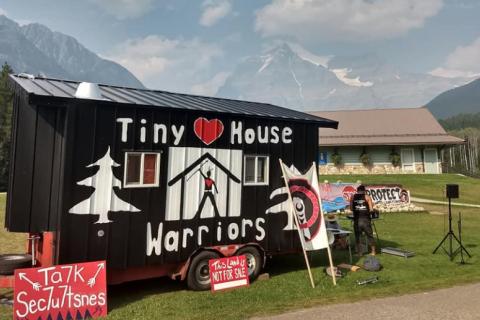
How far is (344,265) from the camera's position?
1077cm

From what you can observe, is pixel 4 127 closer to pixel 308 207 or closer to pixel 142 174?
pixel 142 174

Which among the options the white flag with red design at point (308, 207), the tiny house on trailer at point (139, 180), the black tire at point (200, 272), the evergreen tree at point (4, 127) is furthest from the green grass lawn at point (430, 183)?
the evergreen tree at point (4, 127)

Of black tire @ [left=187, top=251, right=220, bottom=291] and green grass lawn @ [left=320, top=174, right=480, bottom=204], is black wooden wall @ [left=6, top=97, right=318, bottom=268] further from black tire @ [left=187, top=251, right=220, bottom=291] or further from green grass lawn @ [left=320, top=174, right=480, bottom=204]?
green grass lawn @ [left=320, top=174, right=480, bottom=204]

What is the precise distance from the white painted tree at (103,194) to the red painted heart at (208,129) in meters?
1.97

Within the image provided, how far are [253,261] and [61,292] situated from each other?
14.5 feet

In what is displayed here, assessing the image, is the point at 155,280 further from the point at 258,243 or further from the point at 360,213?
the point at 360,213

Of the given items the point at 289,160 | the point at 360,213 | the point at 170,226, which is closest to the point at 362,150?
the point at 360,213

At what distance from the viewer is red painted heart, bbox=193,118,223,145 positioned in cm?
897

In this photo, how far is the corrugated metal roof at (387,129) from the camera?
4178cm

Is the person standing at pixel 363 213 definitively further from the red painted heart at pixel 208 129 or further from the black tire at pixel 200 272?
the red painted heart at pixel 208 129

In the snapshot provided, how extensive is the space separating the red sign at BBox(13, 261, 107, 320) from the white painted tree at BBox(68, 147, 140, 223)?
99 centimetres

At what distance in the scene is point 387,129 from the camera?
44.7 meters

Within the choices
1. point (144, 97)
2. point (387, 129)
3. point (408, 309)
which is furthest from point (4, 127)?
point (408, 309)

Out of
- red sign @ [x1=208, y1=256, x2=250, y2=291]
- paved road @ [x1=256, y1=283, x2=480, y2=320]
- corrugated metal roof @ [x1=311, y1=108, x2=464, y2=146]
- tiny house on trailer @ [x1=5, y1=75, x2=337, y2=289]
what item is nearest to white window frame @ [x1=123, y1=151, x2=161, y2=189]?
tiny house on trailer @ [x1=5, y1=75, x2=337, y2=289]
